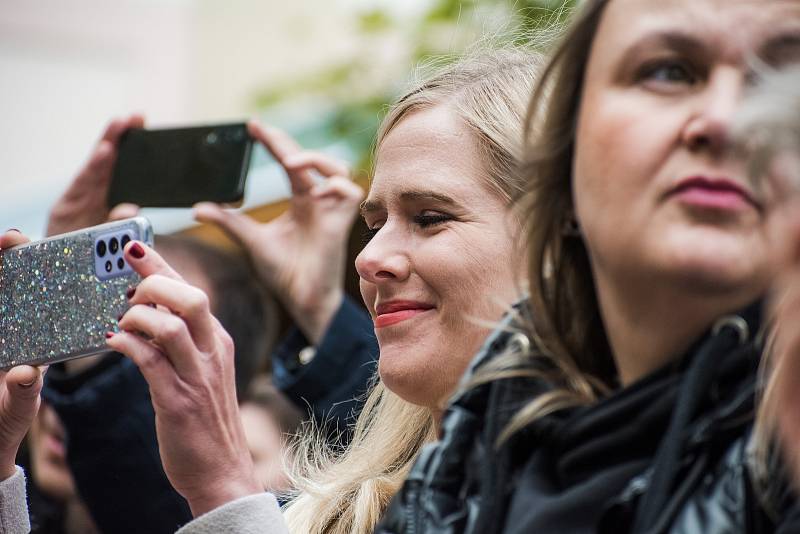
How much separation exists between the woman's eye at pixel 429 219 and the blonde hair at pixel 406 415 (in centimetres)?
10

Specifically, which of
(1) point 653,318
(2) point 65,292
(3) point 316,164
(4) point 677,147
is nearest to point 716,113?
(4) point 677,147

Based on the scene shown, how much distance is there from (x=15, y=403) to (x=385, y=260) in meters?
0.60

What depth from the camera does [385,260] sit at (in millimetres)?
1850

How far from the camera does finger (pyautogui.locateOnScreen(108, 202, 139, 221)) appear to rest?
2.62 m

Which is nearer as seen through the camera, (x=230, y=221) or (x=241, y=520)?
(x=241, y=520)

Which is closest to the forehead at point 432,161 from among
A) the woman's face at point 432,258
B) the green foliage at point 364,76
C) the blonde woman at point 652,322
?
the woman's face at point 432,258

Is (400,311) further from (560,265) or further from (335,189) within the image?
(335,189)

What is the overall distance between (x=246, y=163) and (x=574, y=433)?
168cm

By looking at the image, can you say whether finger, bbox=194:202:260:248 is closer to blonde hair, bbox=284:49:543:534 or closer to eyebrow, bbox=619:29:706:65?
blonde hair, bbox=284:49:543:534

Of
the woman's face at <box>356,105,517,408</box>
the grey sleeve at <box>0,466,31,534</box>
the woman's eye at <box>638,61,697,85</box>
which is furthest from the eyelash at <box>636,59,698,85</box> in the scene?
the grey sleeve at <box>0,466,31,534</box>

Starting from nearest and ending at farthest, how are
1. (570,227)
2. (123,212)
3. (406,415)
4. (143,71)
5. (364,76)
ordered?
1. (570,227)
2. (406,415)
3. (123,212)
4. (364,76)
5. (143,71)

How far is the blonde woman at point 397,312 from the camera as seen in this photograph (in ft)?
5.17

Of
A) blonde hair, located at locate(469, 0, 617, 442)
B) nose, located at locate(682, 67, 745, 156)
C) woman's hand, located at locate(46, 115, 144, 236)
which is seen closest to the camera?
nose, located at locate(682, 67, 745, 156)

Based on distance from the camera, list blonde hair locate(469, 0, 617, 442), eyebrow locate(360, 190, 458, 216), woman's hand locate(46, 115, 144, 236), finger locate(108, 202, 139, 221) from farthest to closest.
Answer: woman's hand locate(46, 115, 144, 236) < finger locate(108, 202, 139, 221) < eyebrow locate(360, 190, 458, 216) < blonde hair locate(469, 0, 617, 442)
